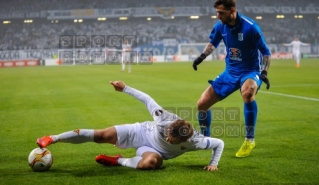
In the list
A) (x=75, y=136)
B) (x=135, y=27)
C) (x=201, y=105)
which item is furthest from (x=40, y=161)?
(x=135, y=27)

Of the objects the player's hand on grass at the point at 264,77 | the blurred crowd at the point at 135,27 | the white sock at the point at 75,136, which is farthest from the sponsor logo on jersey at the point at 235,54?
the blurred crowd at the point at 135,27

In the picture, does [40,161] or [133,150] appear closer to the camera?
[40,161]

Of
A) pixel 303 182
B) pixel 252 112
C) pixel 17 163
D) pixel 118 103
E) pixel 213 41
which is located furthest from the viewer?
pixel 118 103

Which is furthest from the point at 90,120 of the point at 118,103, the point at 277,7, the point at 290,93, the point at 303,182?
the point at 277,7

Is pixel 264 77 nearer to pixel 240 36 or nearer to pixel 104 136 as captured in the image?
pixel 240 36

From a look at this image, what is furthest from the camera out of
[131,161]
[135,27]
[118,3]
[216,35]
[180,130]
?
[135,27]

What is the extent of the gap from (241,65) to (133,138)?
2129 millimetres

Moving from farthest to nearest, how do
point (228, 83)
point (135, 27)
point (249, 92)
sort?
point (135, 27) < point (228, 83) < point (249, 92)

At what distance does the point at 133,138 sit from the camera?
5.82m

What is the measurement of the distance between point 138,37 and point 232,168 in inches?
2048

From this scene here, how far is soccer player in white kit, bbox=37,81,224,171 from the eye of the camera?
5.50 metres

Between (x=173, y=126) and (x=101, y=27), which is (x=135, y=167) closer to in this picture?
(x=173, y=126)

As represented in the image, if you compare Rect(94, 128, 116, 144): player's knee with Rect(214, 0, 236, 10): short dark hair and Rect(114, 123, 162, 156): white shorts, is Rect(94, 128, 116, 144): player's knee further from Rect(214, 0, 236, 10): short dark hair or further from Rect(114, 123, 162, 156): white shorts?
Rect(214, 0, 236, 10): short dark hair

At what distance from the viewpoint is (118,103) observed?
13172 mm
